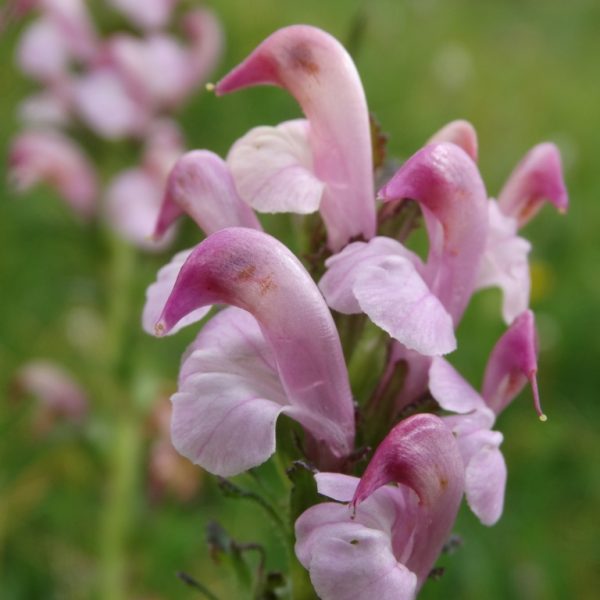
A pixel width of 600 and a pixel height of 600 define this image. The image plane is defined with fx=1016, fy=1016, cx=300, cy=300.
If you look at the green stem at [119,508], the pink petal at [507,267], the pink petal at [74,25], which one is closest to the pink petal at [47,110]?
the pink petal at [74,25]

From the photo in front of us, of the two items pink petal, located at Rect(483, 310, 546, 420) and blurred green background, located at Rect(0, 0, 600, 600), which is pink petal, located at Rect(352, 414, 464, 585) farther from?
blurred green background, located at Rect(0, 0, 600, 600)

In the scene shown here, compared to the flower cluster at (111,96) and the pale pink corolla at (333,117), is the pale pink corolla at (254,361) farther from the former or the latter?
the flower cluster at (111,96)

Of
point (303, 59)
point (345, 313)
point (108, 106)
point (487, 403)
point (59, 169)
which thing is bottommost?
point (59, 169)

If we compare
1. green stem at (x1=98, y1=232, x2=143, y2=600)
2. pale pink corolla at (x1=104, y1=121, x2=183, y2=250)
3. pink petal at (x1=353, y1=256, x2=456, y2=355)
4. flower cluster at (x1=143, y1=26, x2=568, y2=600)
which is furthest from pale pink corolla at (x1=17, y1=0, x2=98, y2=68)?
pink petal at (x1=353, y1=256, x2=456, y2=355)

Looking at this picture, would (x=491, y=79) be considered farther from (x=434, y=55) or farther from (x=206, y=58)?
(x=206, y=58)

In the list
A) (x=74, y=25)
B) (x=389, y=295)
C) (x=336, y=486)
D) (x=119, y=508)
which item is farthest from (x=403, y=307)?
(x=74, y=25)

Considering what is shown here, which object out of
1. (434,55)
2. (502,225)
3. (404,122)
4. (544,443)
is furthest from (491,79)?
(502,225)

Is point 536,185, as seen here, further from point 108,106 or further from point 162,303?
point 108,106
